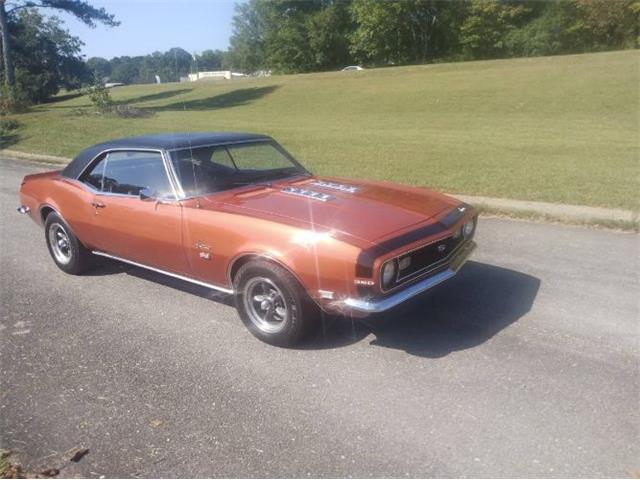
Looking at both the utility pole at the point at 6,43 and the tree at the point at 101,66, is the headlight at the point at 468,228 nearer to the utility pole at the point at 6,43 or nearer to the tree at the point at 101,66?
the tree at the point at 101,66

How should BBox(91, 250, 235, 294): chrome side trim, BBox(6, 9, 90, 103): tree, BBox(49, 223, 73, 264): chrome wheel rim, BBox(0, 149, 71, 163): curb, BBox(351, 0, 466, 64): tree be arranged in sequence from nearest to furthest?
BBox(91, 250, 235, 294): chrome side trim < BBox(49, 223, 73, 264): chrome wheel rim < BBox(0, 149, 71, 163): curb < BBox(6, 9, 90, 103): tree < BBox(351, 0, 466, 64): tree

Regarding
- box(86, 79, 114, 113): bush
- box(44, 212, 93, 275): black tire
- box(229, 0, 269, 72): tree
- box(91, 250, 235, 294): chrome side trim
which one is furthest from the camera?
box(86, 79, 114, 113): bush

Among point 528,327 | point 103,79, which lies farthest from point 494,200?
point 103,79

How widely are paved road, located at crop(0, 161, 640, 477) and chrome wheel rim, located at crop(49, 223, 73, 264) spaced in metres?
0.52

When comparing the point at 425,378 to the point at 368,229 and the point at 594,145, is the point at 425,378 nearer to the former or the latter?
the point at 368,229

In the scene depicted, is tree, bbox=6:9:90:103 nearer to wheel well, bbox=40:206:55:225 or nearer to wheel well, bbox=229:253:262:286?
wheel well, bbox=40:206:55:225

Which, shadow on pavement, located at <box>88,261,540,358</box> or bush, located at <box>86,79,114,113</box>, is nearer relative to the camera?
shadow on pavement, located at <box>88,261,540,358</box>

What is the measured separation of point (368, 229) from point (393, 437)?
52.7 inches

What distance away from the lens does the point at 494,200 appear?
7891mm

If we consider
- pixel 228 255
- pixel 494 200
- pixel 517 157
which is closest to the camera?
pixel 228 255

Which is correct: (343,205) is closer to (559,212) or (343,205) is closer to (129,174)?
(129,174)

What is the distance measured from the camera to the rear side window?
4641mm

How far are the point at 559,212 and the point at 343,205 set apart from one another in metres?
4.01

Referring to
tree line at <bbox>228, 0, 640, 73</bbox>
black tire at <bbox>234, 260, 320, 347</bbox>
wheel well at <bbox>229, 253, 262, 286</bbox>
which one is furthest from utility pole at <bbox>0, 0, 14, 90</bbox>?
black tire at <bbox>234, 260, 320, 347</bbox>
